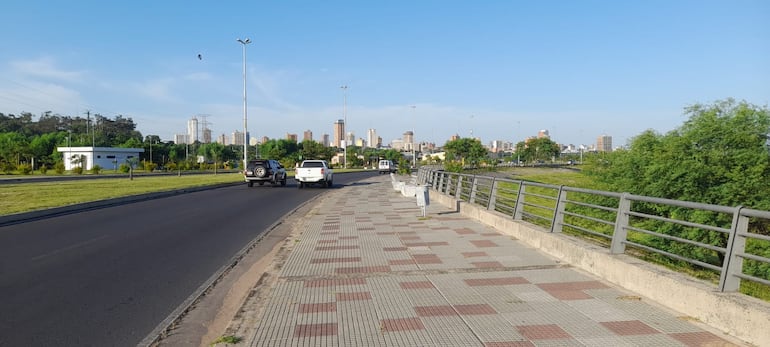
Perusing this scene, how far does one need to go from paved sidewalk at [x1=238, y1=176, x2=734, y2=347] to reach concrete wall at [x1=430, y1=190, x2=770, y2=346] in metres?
0.16

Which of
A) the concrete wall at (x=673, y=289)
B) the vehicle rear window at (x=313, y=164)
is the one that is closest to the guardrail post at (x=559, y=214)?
the concrete wall at (x=673, y=289)

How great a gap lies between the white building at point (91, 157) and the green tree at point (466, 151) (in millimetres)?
55952

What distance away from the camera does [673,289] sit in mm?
5449

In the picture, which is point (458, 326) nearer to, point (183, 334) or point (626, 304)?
point (626, 304)

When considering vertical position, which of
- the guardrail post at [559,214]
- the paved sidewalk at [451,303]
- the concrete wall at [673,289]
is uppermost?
the guardrail post at [559,214]

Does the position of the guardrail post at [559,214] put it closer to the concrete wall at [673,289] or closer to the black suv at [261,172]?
the concrete wall at [673,289]

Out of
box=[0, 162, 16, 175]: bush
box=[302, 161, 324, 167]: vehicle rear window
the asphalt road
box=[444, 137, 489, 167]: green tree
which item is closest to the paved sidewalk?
the asphalt road

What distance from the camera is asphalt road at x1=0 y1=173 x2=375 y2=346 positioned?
17.0 ft

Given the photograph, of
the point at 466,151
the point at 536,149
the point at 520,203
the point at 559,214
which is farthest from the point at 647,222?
the point at 536,149

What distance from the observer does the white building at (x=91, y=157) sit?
75750mm

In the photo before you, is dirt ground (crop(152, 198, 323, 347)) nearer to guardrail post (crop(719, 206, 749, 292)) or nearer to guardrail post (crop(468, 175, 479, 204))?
guardrail post (crop(719, 206, 749, 292))

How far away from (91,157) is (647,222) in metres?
75.0

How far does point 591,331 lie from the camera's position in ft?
15.6

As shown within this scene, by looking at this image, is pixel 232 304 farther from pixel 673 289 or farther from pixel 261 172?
pixel 261 172
